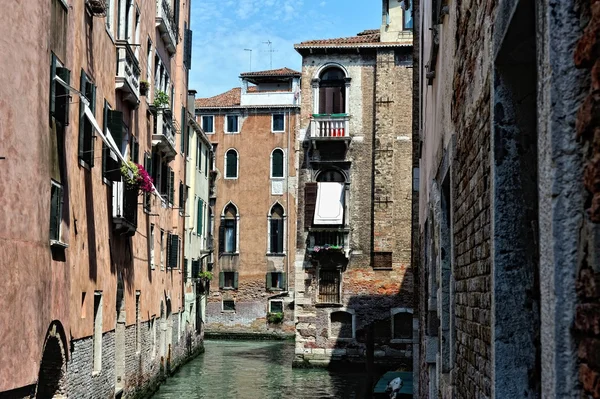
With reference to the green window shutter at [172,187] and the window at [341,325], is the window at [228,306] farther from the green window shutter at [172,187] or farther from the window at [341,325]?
the green window shutter at [172,187]

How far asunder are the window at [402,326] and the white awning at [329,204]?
120 inches

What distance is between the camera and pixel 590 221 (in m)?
1.93

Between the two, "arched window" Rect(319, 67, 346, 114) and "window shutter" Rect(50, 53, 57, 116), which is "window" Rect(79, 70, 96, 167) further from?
"arched window" Rect(319, 67, 346, 114)

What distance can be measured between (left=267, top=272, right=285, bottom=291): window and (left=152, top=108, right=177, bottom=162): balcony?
15308mm

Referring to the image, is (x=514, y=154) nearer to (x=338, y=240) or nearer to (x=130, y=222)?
(x=130, y=222)

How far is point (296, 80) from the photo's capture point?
3766 centimetres

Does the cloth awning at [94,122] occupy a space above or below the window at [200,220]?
above

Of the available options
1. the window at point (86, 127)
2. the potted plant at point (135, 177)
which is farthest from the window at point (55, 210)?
the potted plant at point (135, 177)

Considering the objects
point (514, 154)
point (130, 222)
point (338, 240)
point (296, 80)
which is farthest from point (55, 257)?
point (296, 80)

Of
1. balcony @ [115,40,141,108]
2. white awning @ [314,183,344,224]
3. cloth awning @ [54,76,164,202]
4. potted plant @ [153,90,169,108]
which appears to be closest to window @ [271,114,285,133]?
white awning @ [314,183,344,224]

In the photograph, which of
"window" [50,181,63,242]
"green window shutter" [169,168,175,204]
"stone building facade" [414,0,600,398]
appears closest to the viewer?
"stone building facade" [414,0,600,398]

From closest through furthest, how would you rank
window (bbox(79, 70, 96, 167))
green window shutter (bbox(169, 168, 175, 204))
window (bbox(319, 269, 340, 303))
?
window (bbox(79, 70, 96, 167)) < green window shutter (bbox(169, 168, 175, 204)) < window (bbox(319, 269, 340, 303))

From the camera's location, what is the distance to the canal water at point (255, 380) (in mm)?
19359

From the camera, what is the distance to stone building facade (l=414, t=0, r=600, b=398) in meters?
2.03
